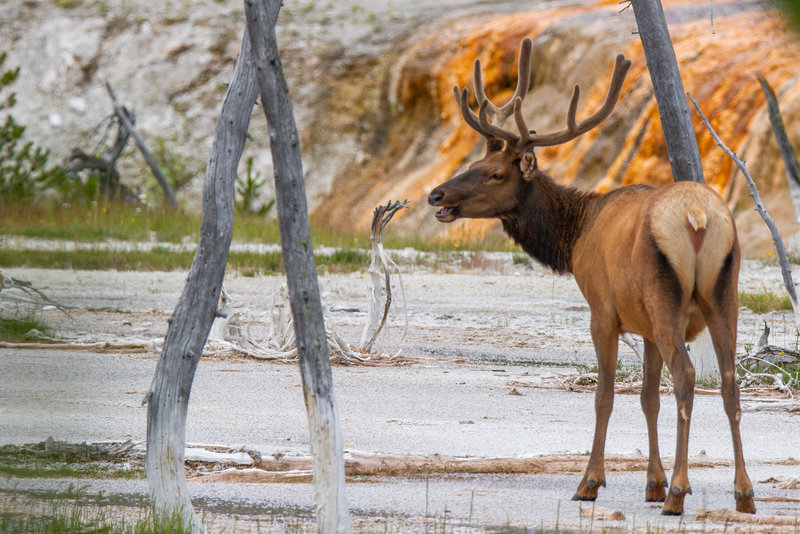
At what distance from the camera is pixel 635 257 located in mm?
5195

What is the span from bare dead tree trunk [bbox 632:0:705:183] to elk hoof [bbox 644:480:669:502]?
3.69 meters

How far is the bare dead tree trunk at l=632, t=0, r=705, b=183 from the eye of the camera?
846cm

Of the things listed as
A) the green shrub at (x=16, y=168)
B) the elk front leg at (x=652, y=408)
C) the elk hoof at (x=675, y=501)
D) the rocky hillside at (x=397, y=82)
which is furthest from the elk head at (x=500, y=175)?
the rocky hillside at (x=397, y=82)

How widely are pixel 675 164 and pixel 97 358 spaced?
17.4ft

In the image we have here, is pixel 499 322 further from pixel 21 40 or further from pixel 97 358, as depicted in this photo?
pixel 21 40

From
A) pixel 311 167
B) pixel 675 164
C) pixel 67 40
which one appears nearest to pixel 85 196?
pixel 311 167

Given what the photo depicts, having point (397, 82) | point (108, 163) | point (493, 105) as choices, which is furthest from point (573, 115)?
point (397, 82)

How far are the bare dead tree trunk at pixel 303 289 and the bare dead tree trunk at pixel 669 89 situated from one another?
199 inches

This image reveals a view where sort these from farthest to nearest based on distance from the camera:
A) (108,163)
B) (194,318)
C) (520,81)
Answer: (108,163)
(520,81)
(194,318)

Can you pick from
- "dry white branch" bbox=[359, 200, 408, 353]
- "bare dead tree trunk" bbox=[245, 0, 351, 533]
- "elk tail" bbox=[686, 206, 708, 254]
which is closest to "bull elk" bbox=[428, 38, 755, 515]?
"elk tail" bbox=[686, 206, 708, 254]

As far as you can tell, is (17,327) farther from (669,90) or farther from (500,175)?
(669,90)

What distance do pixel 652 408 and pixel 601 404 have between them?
12.2 inches

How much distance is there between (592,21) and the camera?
2738 centimetres

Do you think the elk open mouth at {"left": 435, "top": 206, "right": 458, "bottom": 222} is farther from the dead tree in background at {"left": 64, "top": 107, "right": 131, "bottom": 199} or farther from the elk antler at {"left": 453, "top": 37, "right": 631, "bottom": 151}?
the dead tree in background at {"left": 64, "top": 107, "right": 131, "bottom": 199}
